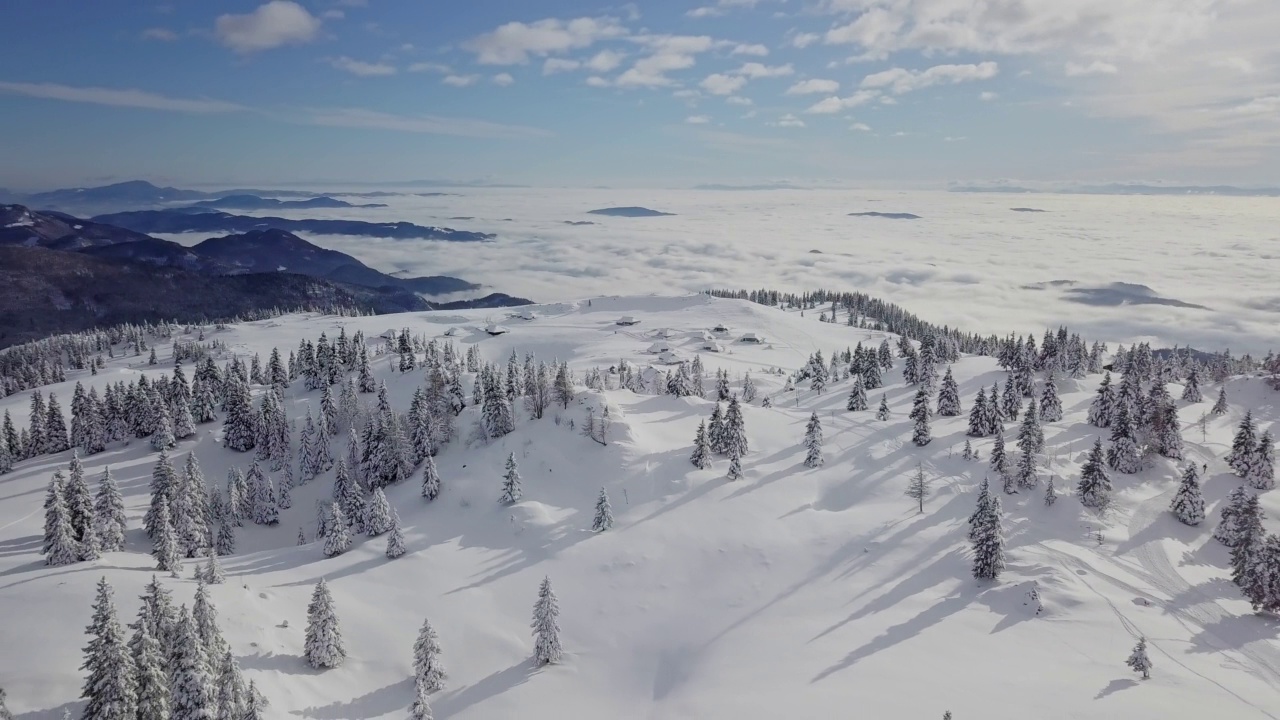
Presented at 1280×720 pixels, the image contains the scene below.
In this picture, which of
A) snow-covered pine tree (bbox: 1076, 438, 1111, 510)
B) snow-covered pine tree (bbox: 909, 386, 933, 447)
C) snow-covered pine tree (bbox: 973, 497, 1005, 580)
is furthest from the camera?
snow-covered pine tree (bbox: 909, 386, 933, 447)

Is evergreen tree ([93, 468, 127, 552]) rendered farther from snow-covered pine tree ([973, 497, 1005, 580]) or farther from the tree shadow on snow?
snow-covered pine tree ([973, 497, 1005, 580])

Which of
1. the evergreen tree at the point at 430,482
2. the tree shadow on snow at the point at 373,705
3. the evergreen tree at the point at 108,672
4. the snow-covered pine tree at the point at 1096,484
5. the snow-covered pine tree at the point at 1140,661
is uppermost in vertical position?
the evergreen tree at the point at 108,672

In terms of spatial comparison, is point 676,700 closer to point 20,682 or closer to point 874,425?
point 20,682

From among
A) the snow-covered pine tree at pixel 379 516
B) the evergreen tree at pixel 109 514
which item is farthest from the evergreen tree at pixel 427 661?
the evergreen tree at pixel 109 514

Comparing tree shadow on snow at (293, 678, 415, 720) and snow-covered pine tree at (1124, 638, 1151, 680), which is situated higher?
snow-covered pine tree at (1124, 638, 1151, 680)

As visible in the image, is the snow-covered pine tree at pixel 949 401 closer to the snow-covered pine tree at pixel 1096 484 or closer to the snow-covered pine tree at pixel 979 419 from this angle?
the snow-covered pine tree at pixel 979 419

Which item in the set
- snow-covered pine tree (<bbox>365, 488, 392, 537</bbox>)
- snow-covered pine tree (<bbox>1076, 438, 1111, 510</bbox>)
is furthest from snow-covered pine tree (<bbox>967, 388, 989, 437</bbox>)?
snow-covered pine tree (<bbox>365, 488, 392, 537</bbox>)

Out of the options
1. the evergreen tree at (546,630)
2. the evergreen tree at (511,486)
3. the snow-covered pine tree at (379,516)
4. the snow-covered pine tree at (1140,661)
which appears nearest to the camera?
the snow-covered pine tree at (1140,661)
